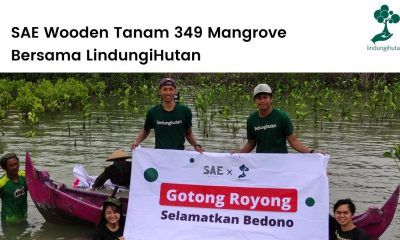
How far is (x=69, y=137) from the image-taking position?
14844mm

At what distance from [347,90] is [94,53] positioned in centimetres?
1920

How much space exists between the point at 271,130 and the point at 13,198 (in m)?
3.89

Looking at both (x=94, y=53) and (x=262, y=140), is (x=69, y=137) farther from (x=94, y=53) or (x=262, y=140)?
(x=262, y=140)

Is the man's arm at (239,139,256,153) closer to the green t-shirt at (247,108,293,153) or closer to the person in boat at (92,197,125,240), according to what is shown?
the green t-shirt at (247,108,293,153)

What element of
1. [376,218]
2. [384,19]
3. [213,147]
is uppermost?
[384,19]

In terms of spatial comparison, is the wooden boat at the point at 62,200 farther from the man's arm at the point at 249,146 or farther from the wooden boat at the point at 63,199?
the man's arm at the point at 249,146

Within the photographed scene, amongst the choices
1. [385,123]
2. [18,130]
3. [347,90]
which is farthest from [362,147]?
[347,90]

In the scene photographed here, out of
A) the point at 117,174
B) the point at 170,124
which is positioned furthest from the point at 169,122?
the point at 117,174

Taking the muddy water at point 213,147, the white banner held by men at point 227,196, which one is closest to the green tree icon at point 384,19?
the muddy water at point 213,147

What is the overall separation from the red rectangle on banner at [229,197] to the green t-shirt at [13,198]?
248 cm

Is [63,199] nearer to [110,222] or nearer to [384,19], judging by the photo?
[110,222]

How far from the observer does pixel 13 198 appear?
733cm

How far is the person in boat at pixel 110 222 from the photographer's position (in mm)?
5457

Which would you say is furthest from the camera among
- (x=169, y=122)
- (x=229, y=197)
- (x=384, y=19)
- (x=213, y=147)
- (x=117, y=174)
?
(x=384, y=19)
